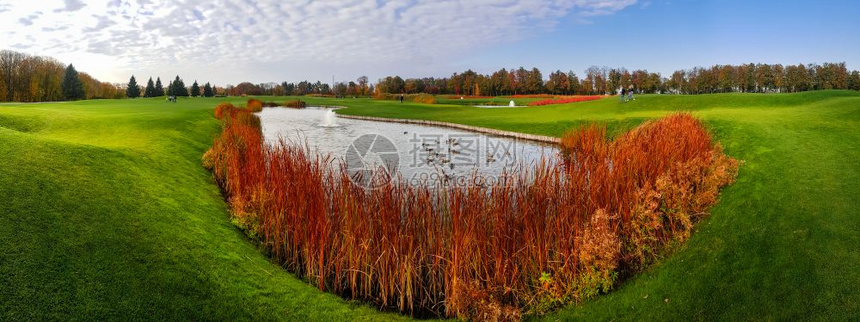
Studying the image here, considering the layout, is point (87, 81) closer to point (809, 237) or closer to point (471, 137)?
point (471, 137)

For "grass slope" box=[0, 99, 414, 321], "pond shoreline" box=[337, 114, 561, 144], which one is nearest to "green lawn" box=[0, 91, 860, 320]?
"grass slope" box=[0, 99, 414, 321]

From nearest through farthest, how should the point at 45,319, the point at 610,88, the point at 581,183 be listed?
the point at 45,319
the point at 581,183
the point at 610,88

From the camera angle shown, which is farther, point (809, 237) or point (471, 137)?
point (471, 137)

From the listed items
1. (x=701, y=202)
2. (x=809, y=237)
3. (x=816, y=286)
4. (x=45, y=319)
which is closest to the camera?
(x=45, y=319)

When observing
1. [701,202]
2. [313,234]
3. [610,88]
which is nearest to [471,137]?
[701,202]

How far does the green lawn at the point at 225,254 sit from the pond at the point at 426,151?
3.73m

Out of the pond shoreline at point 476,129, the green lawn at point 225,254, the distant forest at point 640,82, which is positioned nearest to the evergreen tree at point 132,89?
the distant forest at point 640,82

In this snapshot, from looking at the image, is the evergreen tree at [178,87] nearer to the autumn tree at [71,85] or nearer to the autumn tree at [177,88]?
the autumn tree at [177,88]

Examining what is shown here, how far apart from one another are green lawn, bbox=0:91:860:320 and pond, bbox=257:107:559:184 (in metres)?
3.73

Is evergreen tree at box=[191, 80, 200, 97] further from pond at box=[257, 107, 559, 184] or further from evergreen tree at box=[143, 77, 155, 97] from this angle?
pond at box=[257, 107, 559, 184]

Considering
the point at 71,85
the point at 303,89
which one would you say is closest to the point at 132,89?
the point at 71,85

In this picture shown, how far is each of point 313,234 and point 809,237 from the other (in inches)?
291

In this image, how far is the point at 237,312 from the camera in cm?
573

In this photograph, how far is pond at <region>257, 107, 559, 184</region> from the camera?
14109 mm
